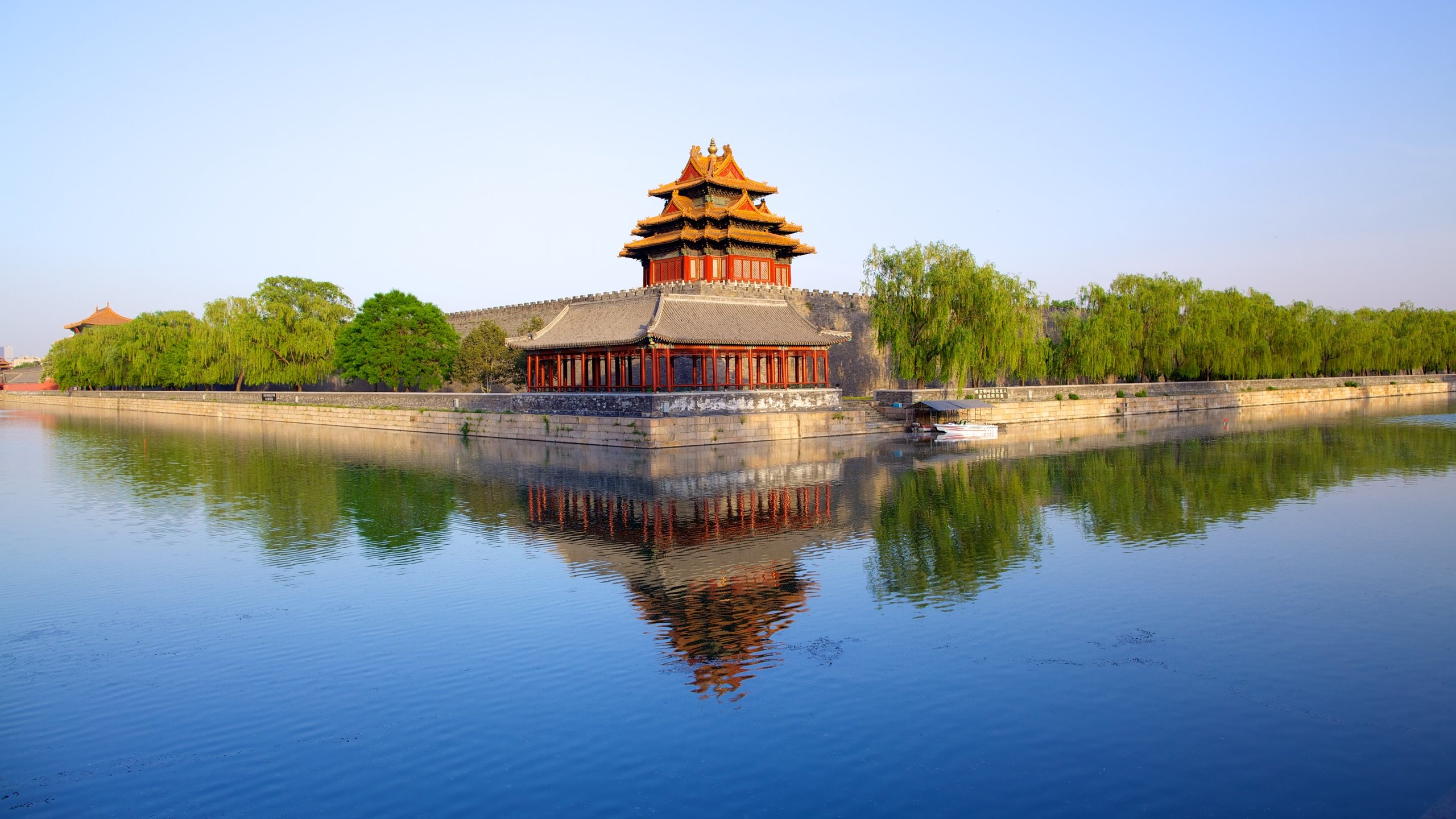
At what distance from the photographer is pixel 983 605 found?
10969mm

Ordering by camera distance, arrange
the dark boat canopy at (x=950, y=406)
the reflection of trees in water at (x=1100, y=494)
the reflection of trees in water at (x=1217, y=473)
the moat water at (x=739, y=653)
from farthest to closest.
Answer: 1. the dark boat canopy at (x=950, y=406)
2. the reflection of trees in water at (x=1217, y=473)
3. the reflection of trees in water at (x=1100, y=494)
4. the moat water at (x=739, y=653)

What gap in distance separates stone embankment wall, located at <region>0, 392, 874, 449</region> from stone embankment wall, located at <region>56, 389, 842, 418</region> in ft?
0.91

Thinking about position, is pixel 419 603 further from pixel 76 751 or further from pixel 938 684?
pixel 938 684

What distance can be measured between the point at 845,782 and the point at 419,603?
21.2ft

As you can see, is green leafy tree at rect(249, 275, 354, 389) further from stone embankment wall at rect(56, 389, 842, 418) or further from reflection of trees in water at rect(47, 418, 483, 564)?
reflection of trees in water at rect(47, 418, 483, 564)

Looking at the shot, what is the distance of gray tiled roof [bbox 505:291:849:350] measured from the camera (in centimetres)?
3397

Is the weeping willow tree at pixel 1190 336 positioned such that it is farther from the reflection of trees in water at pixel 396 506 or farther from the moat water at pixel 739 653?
the reflection of trees in water at pixel 396 506

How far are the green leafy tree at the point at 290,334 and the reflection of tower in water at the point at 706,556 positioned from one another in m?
34.1

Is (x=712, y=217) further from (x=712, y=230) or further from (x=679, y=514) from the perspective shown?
(x=679, y=514)

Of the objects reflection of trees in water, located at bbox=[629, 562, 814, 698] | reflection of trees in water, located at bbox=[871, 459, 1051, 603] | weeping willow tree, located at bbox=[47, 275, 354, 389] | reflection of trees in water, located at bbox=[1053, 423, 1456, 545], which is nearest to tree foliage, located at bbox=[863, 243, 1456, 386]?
reflection of trees in water, located at bbox=[1053, 423, 1456, 545]

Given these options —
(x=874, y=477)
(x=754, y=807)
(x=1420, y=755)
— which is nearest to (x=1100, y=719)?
(x=1420, y=755)

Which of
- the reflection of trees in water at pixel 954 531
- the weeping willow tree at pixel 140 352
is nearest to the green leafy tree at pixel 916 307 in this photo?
the reflection of trees in water at pixel 954 531

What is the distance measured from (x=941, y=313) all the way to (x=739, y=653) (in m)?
29.4

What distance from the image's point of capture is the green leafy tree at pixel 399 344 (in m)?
45.4
